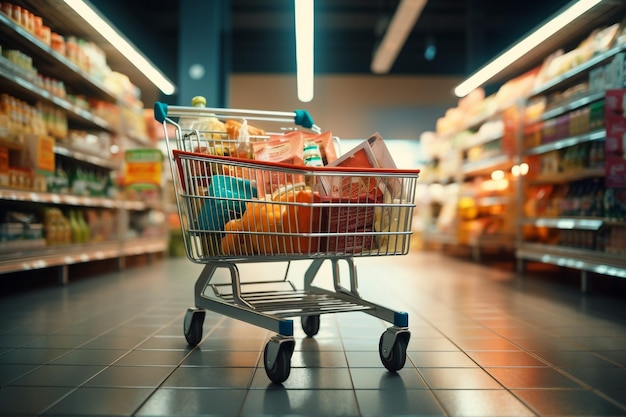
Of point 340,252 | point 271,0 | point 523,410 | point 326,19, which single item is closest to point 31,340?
point 340,252

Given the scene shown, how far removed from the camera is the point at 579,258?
4449 mm

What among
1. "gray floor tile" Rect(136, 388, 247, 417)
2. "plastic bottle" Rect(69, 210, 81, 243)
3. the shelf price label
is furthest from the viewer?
the shelf price label

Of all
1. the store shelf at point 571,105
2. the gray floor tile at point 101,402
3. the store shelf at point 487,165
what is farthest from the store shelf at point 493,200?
the gray floor tile at point 101,402

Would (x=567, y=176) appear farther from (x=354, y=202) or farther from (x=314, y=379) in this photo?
(x=314, y=379)

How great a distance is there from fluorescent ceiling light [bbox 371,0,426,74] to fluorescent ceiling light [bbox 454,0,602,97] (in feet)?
5.39

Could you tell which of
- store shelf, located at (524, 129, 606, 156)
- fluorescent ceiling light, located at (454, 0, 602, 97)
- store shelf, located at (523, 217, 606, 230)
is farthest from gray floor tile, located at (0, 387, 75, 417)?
fluorescent ceiling light, located at (454, 0, 602, 97)

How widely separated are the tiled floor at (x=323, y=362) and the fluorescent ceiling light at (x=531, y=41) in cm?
235

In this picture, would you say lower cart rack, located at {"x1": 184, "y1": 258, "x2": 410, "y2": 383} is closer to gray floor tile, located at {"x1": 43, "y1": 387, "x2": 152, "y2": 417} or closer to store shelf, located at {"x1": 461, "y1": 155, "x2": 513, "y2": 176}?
gray floor tile, located at {"x1": 43, "y1": 387, "x2": 152, "y2": 417}

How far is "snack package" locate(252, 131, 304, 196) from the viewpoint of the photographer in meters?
2.13

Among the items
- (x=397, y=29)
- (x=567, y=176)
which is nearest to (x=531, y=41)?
(x=567, y=176)

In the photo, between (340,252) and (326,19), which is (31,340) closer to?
(340,252)

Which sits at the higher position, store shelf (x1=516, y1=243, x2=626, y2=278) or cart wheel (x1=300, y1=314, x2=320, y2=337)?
store shelf (x1=516, y1=243, x2=626, y2=278)

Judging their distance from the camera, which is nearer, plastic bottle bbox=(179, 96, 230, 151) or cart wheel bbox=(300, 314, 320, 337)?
plastic bottle bbox=(179, 96, 230, 151)

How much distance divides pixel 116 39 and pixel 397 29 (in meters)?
5.62
